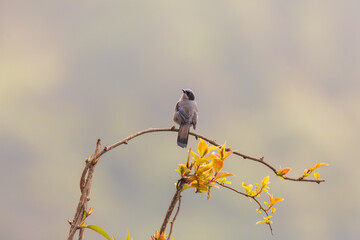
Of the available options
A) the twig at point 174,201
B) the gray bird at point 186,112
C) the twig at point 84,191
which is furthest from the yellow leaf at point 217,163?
the gray bird at point 186,112

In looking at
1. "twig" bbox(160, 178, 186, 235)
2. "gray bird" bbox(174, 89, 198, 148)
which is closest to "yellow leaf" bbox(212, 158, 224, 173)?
"twig" bbox(160, 178, 186, 235)

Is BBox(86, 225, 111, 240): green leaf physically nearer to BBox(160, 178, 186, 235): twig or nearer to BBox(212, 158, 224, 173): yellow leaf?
BBox(160, 178, 186, 235): twig

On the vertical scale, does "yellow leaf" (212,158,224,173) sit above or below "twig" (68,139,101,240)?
above

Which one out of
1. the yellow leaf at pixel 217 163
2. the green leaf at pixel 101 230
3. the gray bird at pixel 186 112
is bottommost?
the green leaf at pixel 101 230

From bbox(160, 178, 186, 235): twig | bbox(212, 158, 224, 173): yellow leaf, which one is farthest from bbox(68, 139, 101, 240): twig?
bbox(212, 158, 224, 173): yellow leaf

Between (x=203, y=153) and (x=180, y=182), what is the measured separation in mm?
153

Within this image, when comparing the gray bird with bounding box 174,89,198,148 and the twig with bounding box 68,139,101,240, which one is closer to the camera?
the twig with bounding box 68,139,101,240

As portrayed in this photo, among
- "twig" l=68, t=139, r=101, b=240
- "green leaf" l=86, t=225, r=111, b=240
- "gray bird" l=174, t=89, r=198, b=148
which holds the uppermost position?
"gray bird" l=174, t=89, r=198, b=148

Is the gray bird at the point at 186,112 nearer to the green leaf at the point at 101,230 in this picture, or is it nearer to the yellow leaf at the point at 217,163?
the yellow leaf at the point at 217,163

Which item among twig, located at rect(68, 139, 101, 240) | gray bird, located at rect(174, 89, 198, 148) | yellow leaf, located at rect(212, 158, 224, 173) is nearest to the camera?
twig, located at rect(68, 139, 101, 240)

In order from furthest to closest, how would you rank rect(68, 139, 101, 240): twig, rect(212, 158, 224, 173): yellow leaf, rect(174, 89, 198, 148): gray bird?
rect(174, 89, 198, 148): gray bird < rect(212, 158, 224, 173): yellow leaf < rect(68, 139, 101, 240): twig

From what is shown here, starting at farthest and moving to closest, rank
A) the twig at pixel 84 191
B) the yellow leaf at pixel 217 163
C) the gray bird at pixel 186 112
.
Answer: the gray bird at pixel 186 112, the yellow leaf at pixel 217 163, the twig at pixel 84 191

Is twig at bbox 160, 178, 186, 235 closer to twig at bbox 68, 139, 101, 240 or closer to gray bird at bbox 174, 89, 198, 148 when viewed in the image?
twig at bbox 68, 139, 101, 240

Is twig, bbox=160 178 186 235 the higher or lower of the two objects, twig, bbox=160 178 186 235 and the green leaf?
the higher
